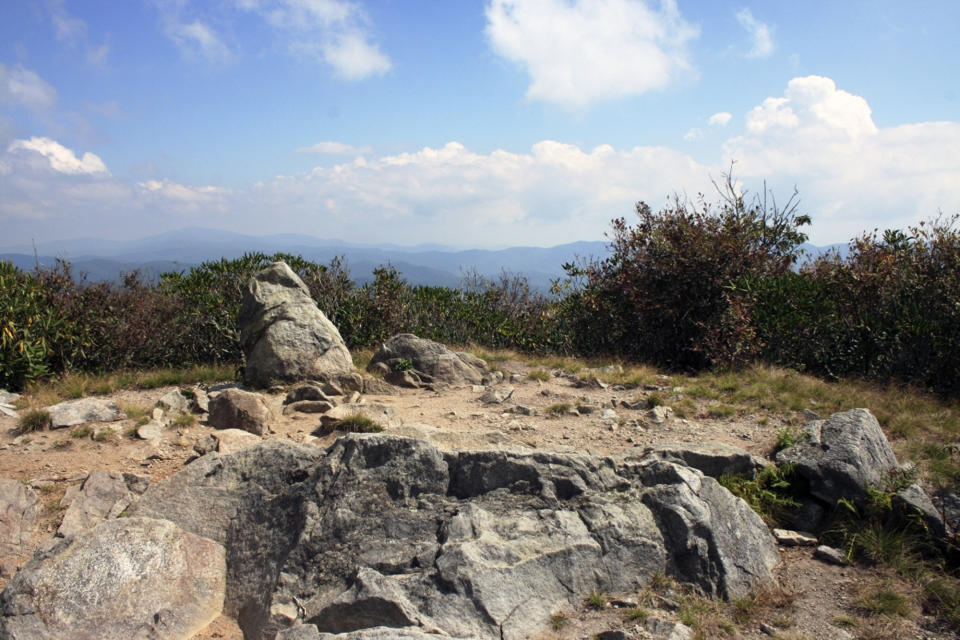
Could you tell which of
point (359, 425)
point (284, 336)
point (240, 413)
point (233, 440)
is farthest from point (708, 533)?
point (284, 336)

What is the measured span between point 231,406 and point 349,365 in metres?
2.45

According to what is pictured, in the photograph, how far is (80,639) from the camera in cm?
390

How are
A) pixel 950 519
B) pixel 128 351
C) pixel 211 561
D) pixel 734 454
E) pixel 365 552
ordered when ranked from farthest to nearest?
pixel 128 351
pixel 734 454
pixel 950 519
pixel 211 561
pixel 365 552

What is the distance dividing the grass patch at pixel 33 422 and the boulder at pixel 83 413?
0.22 feet

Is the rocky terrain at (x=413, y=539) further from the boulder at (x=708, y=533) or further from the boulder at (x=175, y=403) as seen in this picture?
the boulder at (x=175, y=403)

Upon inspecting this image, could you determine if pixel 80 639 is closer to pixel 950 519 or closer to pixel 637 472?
pixel 637 472

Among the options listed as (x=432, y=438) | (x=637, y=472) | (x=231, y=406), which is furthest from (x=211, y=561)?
(x=637, y=472)

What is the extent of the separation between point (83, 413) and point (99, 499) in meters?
2.18

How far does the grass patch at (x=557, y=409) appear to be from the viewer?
7970 millimetres

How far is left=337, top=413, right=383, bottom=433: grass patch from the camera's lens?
681 cm

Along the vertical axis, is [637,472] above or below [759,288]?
below

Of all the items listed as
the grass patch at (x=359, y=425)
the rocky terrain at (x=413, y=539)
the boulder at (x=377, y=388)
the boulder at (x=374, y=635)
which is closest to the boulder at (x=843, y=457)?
the rocky terrain at (x=413, y=539)

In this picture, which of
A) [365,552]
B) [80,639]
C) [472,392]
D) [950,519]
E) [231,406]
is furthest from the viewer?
[472,392]

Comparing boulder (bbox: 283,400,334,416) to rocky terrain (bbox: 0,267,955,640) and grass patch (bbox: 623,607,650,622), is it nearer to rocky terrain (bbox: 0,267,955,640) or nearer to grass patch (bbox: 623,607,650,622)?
rocky terrain (bbox: 0,267,955,640)
